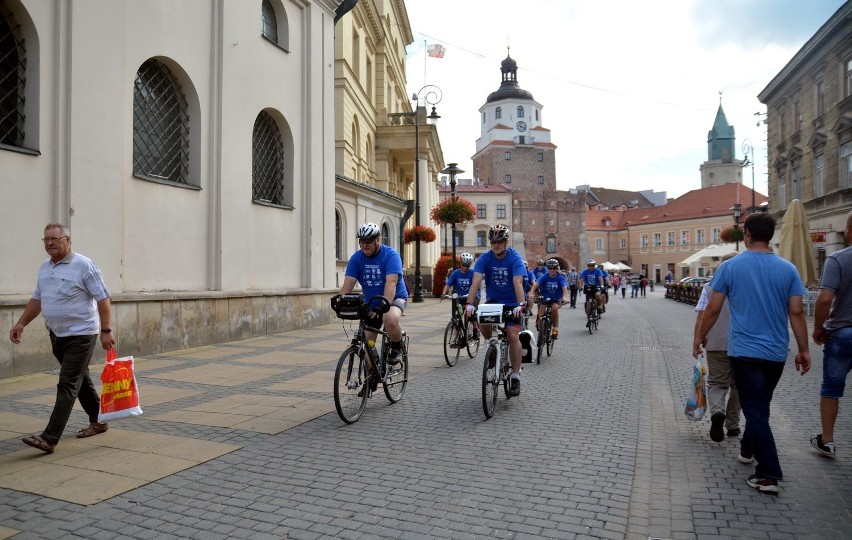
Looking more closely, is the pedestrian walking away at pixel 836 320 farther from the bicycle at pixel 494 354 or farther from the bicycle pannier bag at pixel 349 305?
the bicycle pannier bag at pixel 349 305

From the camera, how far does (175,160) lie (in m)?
12.5

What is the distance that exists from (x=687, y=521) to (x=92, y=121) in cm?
961

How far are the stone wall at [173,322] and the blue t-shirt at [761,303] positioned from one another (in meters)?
8.45

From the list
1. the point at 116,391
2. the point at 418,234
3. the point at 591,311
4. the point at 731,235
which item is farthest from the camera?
the point at 731,235

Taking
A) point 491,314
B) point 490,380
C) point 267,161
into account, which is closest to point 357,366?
point 490,380

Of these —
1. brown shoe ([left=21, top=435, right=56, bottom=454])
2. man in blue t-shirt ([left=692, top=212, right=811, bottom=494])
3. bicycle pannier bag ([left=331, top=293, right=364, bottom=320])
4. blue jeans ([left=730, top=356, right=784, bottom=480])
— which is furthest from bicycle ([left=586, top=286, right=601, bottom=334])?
brown shoe ([left=21, top=435, right=56, bottom=454])

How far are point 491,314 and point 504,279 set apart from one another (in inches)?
31.1

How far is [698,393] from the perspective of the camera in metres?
5.80

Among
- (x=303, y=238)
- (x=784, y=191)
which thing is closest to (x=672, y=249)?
(x=784, y=191)

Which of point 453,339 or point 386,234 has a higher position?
point 386,234

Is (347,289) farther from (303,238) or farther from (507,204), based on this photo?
(507,204)

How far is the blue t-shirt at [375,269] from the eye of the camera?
6.89m

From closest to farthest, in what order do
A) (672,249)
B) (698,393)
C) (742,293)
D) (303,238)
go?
(742,293) < (698,393) < (303,238) < (672,249)

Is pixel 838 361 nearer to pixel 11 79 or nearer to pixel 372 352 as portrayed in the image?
pixel 372 352
